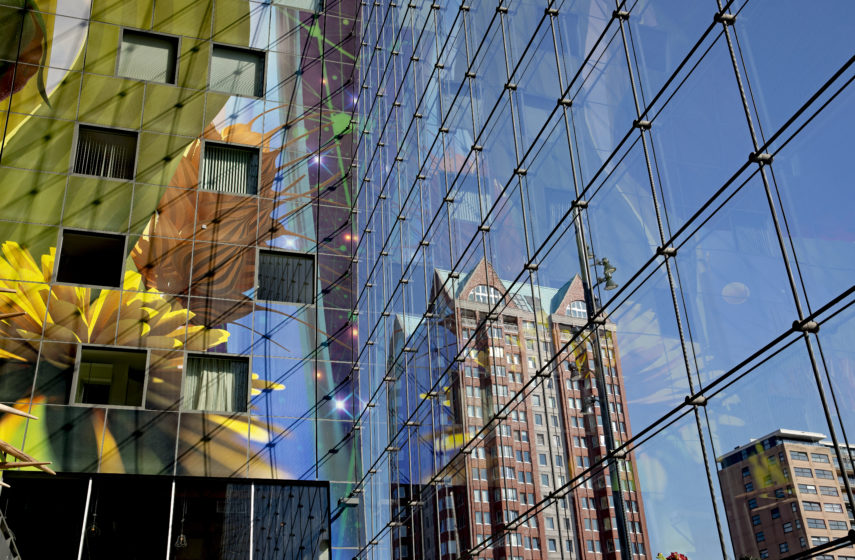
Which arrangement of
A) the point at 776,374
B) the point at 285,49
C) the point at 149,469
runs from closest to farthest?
the point at 776,374
the point at 149,469
the point at 285,49

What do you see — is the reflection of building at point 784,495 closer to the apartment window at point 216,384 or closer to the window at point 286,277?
the apartment window at point 216,384

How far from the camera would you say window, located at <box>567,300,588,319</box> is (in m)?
14.3

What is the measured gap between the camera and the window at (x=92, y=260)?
89.4 ft

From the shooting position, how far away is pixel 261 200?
2925cm

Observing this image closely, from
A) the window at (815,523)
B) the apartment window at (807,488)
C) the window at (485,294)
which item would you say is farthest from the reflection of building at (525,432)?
the window at (815,523)

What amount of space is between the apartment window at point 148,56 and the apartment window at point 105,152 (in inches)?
85.5

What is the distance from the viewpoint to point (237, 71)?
3086cm

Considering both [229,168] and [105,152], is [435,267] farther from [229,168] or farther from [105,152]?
[105,152]

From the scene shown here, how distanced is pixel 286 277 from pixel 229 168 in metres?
3.99

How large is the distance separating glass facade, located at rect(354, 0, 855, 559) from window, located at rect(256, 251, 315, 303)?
5.85 m

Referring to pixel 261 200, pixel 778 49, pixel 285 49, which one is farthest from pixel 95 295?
pixel 778 49

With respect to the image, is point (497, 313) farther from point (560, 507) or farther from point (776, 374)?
point (776, 374)

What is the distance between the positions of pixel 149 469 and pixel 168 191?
838 centimetres

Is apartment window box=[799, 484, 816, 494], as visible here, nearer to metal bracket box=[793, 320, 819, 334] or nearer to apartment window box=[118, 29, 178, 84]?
metal bracket box=[793, 320, 819, 334]
